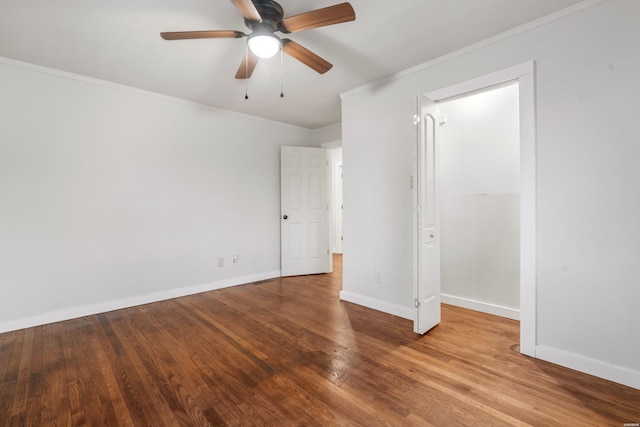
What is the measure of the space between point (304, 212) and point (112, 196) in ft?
8.73

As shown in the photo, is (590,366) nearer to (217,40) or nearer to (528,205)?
(528,205)

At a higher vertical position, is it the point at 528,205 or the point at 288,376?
the point at 528,205

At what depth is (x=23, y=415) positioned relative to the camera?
5.26 ft

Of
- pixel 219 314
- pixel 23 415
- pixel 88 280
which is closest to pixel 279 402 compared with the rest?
pixel 23 415

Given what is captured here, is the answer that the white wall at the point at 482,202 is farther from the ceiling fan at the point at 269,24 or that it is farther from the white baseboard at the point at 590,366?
the ceiling fan at the point at 269,24

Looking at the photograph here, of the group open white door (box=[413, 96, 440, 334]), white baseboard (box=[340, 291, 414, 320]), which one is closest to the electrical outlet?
white baseboard (box=[340, 291, 414, 320])

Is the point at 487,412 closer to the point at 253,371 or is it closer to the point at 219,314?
the point at 253,371

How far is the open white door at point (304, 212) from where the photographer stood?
4766mm

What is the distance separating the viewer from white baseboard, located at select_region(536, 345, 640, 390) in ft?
5.95

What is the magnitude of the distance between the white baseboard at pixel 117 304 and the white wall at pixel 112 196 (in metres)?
0.01

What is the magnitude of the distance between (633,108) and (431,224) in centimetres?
151

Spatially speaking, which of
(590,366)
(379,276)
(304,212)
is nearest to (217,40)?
(379,276)

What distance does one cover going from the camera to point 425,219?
257 centimetres

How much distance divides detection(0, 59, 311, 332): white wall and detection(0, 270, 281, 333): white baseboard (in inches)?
0.5
